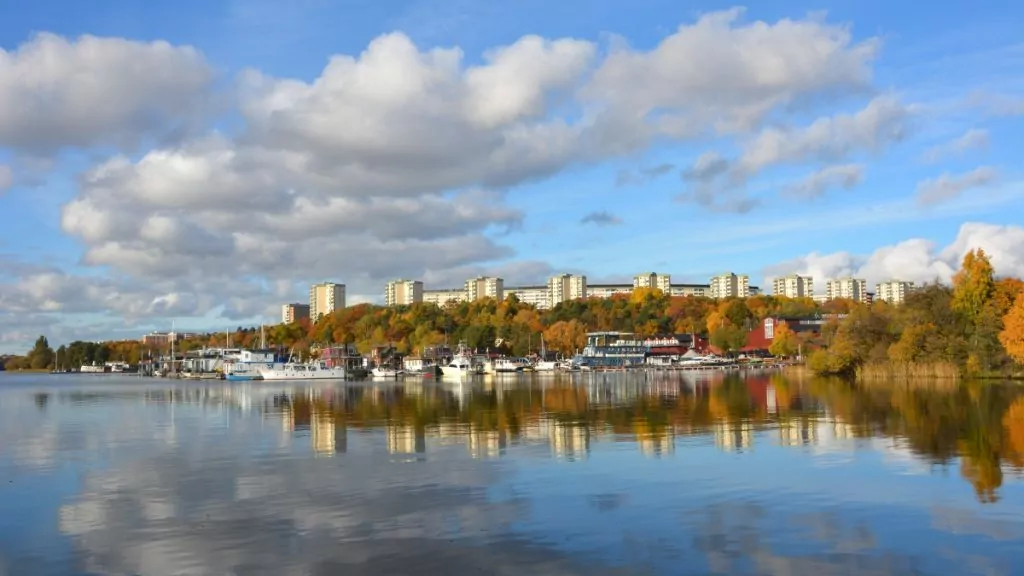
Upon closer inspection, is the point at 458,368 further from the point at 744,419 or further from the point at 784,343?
the point at 744,419

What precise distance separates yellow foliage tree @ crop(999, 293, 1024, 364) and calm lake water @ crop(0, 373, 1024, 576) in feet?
115

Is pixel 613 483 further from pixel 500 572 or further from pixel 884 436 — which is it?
pixel 884 436

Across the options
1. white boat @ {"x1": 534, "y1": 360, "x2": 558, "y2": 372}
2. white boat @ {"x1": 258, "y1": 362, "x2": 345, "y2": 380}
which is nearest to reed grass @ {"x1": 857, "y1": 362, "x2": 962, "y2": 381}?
white boat @ {"x1": 258, "y1": 362, "x2": 345, "y2": 380}

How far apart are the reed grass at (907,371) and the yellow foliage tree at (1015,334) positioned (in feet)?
19.9

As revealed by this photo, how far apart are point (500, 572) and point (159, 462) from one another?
17834mm

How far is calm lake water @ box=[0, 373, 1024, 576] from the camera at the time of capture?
14156 millimetres

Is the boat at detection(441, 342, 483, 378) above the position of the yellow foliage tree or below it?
below

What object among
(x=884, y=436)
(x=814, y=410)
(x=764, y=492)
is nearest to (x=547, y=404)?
(x=814, y=410)

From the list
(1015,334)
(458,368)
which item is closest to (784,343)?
(458,368)

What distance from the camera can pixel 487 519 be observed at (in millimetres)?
17141

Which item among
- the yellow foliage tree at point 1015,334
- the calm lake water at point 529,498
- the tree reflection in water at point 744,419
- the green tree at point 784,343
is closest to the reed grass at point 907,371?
the yellow foliage tree at point 1015,334

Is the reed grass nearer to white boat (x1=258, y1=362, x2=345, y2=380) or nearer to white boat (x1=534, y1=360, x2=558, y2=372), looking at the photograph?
white boat (x1=258, y1=362, x2=345, y2=380)

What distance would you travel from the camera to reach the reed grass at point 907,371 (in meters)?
74.4

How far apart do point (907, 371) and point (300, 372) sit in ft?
275
